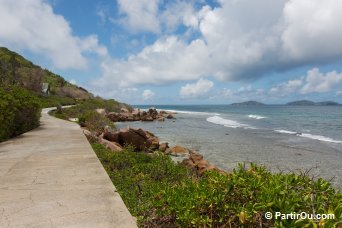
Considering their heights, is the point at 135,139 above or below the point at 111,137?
below

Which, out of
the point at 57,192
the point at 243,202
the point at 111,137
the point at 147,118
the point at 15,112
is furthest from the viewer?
the point at 147,118

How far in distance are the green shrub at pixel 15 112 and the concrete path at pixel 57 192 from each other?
3751mm

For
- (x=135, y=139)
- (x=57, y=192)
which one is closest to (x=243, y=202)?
(x=57, y=192)

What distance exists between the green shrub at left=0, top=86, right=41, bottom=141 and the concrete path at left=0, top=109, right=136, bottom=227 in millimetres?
3751

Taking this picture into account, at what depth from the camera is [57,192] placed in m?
5.53

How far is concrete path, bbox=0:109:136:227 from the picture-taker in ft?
14.1

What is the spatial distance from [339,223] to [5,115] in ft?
43.1

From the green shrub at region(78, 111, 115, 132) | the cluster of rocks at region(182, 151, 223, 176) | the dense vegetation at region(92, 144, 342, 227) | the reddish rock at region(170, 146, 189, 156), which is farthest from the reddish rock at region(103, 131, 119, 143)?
the dense vegetation at region(92, 144, 342, 227)

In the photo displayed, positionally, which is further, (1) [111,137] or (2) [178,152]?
(2) [178,152]

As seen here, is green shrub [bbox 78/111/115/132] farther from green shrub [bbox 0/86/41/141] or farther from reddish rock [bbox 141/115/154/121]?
reddish rock [bbox 141/115/154/121]

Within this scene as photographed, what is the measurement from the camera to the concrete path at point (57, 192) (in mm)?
4312

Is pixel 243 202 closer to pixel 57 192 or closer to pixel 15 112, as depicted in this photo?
pixel 57 192

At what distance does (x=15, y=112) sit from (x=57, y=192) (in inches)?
397

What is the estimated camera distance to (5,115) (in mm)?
12820
